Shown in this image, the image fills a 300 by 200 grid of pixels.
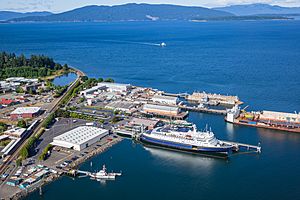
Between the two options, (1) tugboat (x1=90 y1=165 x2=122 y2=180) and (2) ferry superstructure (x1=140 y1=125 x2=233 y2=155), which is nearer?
(1) tugboat (x1=90 y1=165 x2=122 y2=180)

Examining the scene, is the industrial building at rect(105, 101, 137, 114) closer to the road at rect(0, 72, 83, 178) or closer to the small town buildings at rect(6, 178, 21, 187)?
the road at rect(0, 72, 83, 178)

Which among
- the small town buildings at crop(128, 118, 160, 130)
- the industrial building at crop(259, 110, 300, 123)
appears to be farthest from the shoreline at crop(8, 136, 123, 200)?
the industrial building at crop(259, 110, 300, 123)

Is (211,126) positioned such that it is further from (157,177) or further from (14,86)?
(14,86)

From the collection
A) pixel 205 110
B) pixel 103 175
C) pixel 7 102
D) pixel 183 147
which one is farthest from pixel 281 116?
pixel 7 102

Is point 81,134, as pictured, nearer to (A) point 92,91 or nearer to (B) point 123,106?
(B) point 123,106

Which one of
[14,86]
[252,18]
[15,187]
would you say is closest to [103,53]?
[14,86]
